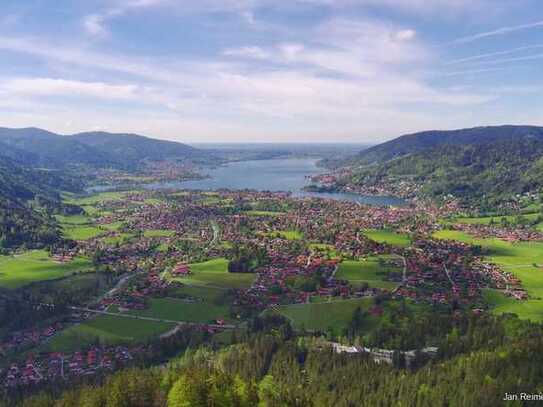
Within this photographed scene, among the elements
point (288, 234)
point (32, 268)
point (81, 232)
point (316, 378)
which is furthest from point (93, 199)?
point (316, 378)

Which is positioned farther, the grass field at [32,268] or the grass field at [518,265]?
the grass field at [32,268]

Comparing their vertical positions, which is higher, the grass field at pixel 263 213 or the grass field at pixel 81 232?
the grass field at pixel 263 213

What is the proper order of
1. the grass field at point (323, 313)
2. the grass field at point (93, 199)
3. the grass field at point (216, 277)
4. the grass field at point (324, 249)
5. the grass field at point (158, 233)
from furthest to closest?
the grass field at point (93, 199)
the grass field at point (158, 233)
the grass field at point (324, 249)
the grass field at point (216, 277)
the grass field at point (323, 313)

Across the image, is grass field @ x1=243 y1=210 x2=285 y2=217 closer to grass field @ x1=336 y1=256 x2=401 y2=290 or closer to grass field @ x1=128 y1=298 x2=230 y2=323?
grass field @ x1=336 y1=256 x2=401 y2=290

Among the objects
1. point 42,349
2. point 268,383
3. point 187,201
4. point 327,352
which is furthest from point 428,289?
point 187,201

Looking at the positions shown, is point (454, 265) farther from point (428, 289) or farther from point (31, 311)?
point (31, 311)

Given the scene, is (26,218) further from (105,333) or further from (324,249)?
(105,333)

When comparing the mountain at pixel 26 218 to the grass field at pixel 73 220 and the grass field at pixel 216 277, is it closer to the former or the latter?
the grass field at pixel 73 220

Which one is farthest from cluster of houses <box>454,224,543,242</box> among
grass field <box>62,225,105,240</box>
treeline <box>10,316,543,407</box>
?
grass field <box>62,225,105,240</box>

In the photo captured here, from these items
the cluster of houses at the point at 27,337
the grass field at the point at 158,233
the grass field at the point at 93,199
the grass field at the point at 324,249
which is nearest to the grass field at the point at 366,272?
the grass field at the point at 324,249
